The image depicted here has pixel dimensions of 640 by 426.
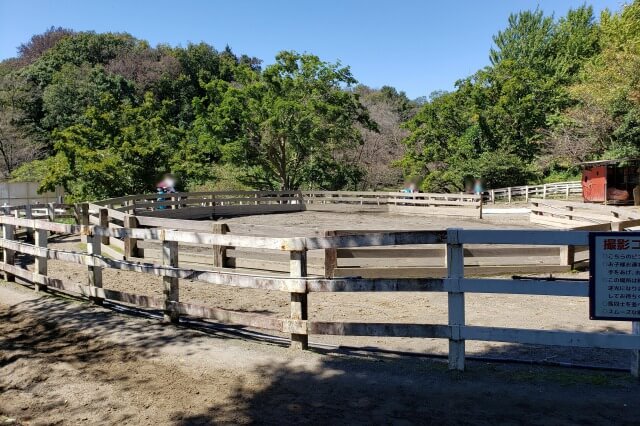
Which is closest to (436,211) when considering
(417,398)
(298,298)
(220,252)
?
(220,252)

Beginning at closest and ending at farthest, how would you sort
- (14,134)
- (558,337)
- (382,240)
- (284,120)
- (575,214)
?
(558,337) < (382,240) < (575,214) < (284,120) < (14,134)

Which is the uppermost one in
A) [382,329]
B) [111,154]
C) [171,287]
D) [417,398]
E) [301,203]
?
[111,154]

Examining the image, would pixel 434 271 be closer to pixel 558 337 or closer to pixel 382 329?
pixel 382 329

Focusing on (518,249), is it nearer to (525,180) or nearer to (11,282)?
(11,282)

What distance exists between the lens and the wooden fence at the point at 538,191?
3982cm

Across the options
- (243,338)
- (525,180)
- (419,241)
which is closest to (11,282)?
(243,338)

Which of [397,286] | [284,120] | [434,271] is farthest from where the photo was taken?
[284,120]

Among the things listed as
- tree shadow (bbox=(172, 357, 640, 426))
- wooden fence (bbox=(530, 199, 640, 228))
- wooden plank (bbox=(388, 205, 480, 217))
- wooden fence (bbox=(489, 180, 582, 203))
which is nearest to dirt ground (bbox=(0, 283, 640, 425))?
tree shadow (bbox=(172, 357, 640, 426))

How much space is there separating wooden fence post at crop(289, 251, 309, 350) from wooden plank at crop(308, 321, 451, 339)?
174 mm

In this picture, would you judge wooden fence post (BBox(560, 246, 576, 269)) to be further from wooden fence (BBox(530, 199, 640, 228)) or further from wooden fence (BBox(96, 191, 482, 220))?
wooden fence (BBox(96, 191, 482, 220))

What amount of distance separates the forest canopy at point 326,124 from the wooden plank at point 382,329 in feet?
86.9

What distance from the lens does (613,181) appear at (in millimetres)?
32531

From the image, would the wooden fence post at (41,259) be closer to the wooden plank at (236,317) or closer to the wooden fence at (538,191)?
the wooden plank at (236,317)

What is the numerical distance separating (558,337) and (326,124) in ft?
109
